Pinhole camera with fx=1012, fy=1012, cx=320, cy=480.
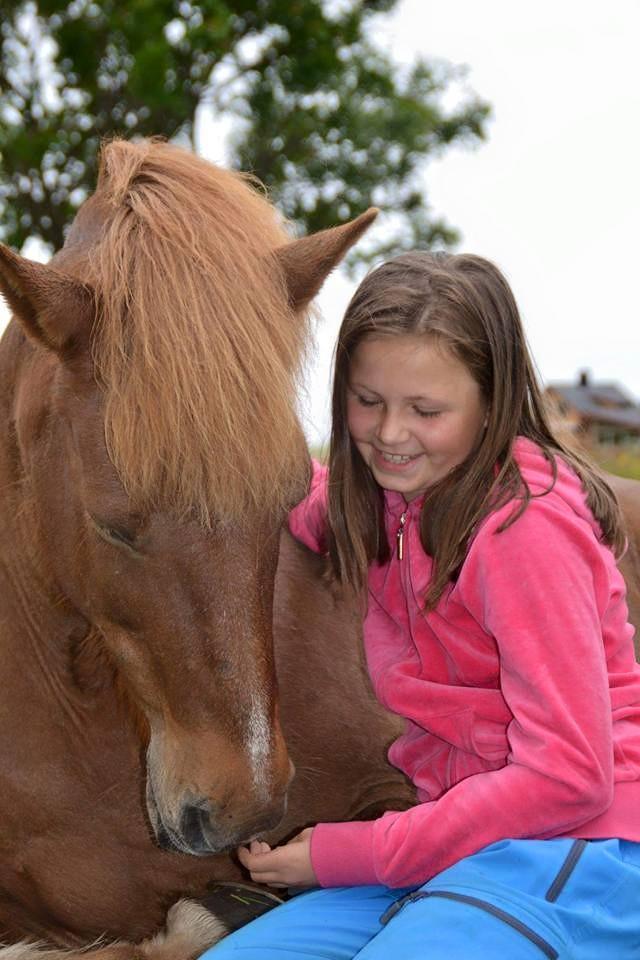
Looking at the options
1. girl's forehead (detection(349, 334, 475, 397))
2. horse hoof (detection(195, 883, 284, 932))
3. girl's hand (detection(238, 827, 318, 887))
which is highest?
girl's forehead (detection(349, 334, 475, 397))

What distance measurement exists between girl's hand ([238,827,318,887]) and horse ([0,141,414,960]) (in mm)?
173

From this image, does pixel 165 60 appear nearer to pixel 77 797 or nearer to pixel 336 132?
pixel 336 132

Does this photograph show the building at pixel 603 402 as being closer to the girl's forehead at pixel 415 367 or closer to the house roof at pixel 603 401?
the house roof at pixel 603 401

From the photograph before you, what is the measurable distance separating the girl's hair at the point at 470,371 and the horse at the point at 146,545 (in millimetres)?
150

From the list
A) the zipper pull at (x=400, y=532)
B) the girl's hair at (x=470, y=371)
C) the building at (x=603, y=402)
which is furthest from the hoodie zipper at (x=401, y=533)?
the building at (x=603, y=402)

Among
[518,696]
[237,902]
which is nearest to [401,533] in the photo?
[518,696]

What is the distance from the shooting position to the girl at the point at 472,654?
1956mm

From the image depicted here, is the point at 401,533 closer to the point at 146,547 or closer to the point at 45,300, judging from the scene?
the point at 146,547

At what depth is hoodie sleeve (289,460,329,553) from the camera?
281 centimetres

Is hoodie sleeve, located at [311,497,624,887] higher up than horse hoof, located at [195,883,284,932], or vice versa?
hoodie sleeve, located at [311,497,624,887]

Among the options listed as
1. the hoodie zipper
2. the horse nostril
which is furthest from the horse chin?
the hoodie zipper

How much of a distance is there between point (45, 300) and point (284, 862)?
1318mm

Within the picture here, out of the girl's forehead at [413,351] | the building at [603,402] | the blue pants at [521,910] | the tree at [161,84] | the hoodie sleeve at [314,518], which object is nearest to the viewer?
the blue pants at [521,910]

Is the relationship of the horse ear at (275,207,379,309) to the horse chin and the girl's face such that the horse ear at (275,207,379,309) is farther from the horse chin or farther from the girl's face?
the horse chin
